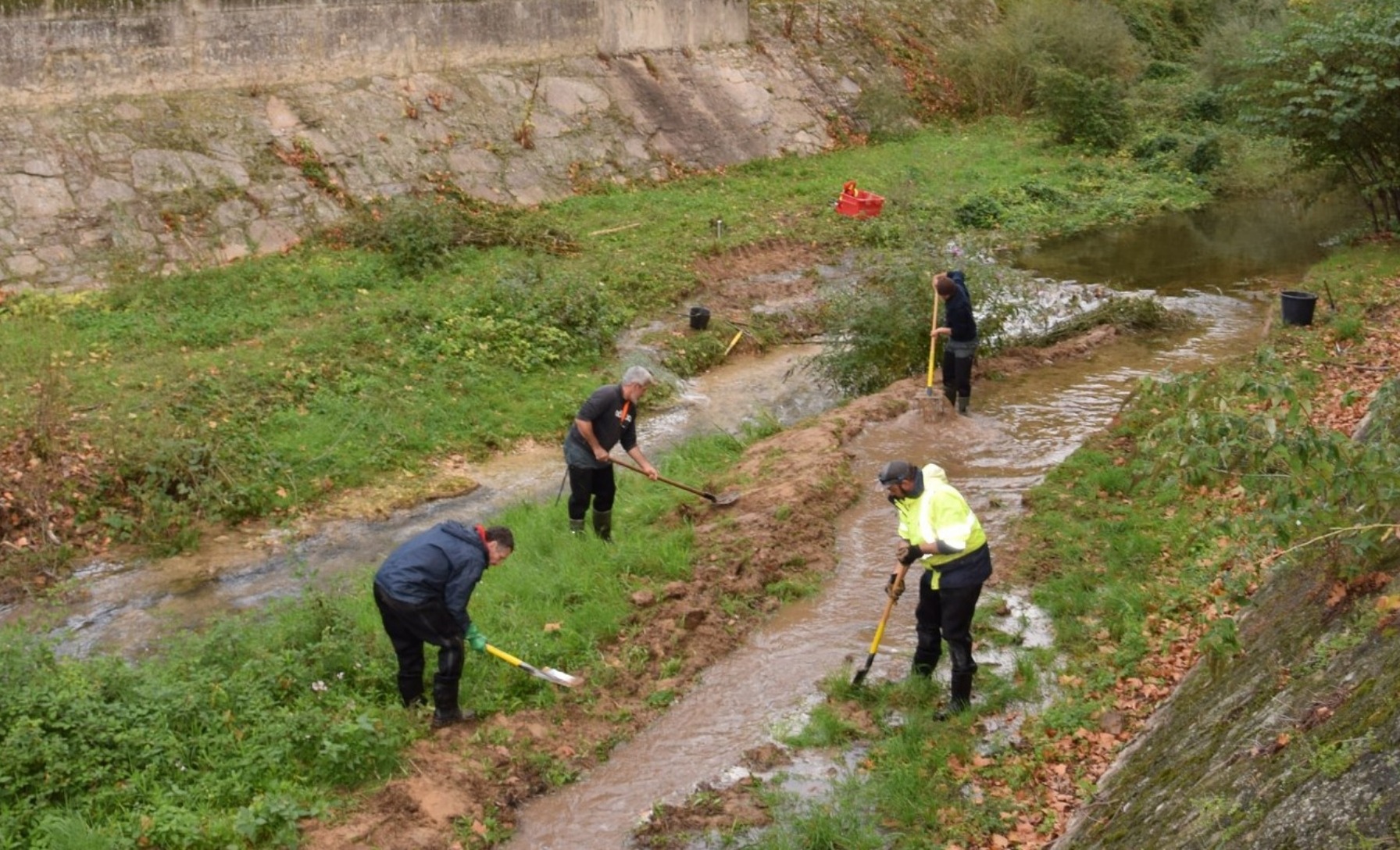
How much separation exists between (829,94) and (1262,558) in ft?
77.2

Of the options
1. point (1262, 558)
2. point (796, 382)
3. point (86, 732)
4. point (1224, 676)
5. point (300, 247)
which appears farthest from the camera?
point (300, 247)

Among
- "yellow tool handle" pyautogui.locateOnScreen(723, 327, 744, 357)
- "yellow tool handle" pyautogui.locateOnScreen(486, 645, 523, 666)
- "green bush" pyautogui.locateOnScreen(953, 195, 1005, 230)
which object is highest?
"green bush" pyautogui.locateOnScreen(953, 195, 1005, 230)

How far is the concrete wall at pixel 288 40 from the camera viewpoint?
18.6 metres

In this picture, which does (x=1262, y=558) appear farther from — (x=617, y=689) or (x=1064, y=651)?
(x=617, y=689)

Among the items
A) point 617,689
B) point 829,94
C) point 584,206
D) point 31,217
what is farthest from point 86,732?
Result: point 829,94

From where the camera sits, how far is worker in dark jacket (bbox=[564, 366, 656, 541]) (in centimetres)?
1073

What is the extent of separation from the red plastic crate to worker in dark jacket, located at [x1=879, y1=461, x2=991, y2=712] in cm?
1597

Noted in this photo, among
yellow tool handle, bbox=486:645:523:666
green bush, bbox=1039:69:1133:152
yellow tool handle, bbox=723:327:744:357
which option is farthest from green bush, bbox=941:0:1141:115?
yellow tool handle, bbox=486:645:523:666

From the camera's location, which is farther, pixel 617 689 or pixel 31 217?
pixel 31 217

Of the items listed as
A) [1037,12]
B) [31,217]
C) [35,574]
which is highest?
[1037,12]

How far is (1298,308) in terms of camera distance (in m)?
16.1

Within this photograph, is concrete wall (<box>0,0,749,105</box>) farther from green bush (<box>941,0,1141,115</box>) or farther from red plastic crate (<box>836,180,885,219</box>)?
green bush (<box>941,0,1141,115</box>)

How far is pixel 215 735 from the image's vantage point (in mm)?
8039

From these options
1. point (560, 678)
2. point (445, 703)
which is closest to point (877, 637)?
point (560, 678)
